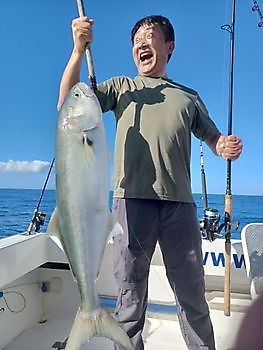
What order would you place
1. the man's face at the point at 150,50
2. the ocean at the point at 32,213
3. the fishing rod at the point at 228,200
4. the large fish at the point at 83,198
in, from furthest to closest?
the ocean at the point at 32,213 < the fishing rod at the point at 228,200 < the man's face at the point at 150,50 < the large fish at the point at 83,198

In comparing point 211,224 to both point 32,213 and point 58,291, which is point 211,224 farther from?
point 32,213

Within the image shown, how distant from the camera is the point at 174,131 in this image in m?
1.76

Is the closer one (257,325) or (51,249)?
(257,325)

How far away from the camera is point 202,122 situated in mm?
1940

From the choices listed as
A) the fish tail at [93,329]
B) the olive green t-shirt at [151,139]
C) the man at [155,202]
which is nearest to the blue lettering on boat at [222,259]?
the man at [155,202]

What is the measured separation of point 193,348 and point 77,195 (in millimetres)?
1022

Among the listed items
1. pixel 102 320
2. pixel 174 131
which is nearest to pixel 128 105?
pixel 174 131

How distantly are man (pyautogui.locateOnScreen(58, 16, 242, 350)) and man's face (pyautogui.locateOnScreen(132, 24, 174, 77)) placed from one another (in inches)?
6.1

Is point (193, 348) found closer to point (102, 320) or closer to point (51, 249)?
point (102, 320)

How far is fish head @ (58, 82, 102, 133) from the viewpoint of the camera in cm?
144

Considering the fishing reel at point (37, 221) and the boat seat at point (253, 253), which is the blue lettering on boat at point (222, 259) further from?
the fishing reel at point (37, 221)

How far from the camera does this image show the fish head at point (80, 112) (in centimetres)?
144

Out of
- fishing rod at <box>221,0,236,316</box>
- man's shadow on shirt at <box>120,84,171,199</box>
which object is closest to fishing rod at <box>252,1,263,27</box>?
fishing rod at <box>221,0,236,316</box>

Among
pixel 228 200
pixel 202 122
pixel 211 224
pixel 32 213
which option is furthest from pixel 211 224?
pixel 32 213
